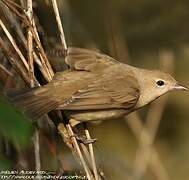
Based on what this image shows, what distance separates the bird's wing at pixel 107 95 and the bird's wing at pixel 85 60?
0.13m

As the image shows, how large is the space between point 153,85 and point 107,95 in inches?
24.6

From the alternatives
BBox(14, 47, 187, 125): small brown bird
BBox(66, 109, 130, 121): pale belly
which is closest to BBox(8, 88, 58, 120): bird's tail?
BBox(14, 47, 187, 125): small brown bird

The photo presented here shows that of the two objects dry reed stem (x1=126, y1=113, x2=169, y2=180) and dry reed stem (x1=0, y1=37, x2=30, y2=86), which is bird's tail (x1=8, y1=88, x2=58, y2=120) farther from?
dry reed stem (x1=126, y1=113, x2=169, y2=180)

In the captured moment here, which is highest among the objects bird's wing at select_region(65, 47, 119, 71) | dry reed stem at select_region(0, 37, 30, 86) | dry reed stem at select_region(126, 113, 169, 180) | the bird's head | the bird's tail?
dry reed stem at select_region(0, 37, 30, 86)

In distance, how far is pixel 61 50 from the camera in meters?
3.61

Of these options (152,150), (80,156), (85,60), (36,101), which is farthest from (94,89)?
(152,150)

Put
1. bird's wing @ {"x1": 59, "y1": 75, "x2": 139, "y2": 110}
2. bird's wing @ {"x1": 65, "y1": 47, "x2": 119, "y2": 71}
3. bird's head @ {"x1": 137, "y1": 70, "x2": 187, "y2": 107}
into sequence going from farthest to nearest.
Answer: bird's head @ {"x1": 137, "y1": 70, "x2": 187, "y2": 107}
bird's wing @ {"x1": 65, "y1": 47, "x2": 119, "y2": 71}
bird's wing @ {"x1": 59, "y1": 75, "x2": 139, "y2": 110}

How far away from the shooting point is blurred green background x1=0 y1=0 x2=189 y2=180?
6090 millimetres

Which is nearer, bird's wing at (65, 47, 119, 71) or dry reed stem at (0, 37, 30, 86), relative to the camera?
dry reed stem at (0, 37, 30, 86)

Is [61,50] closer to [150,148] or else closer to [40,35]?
[40,35]

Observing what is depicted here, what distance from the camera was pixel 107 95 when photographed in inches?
147

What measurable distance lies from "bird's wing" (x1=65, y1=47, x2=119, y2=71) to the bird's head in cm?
35

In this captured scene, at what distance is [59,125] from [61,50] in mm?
560

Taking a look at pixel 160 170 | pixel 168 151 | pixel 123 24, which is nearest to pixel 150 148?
pixel 160 170
